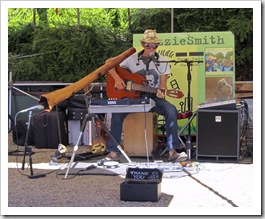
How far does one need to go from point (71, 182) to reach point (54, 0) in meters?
1.79

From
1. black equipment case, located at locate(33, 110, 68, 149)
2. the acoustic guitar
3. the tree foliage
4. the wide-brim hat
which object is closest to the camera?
the acoustic guitar

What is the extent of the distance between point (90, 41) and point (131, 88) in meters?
3.92

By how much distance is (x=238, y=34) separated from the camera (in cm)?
884

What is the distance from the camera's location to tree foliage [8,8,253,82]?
30.3 ft

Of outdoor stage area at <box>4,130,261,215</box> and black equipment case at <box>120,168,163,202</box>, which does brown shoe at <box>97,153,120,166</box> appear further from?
black equipment case at <box>120,168,163,202</box>

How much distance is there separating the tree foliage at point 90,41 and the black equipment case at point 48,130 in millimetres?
2293

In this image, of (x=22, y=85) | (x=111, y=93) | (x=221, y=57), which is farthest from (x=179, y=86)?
(x=22, y=85)

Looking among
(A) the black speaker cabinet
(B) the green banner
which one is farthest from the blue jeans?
(B) the green banner

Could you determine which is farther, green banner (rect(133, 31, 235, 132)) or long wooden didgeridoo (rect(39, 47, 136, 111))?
green banner (rect(133, 31, 235, 132))

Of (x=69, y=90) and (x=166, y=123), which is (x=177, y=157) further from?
(x=69, y=90)

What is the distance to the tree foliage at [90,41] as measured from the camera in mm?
9231

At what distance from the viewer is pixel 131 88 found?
6.02 metres

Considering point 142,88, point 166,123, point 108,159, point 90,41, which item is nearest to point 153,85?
point 142,88

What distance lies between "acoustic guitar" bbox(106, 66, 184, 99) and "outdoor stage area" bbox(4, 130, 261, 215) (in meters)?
0.77
